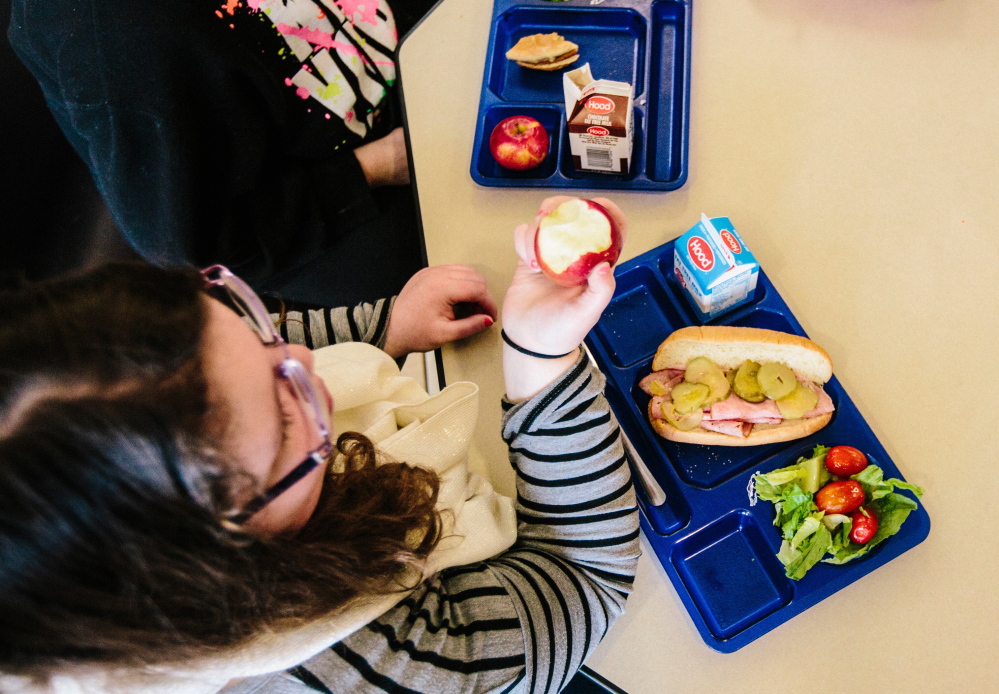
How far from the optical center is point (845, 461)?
980 mm

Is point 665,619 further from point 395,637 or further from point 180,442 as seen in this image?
point 180,442

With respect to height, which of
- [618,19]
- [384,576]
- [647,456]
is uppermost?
[618,19]

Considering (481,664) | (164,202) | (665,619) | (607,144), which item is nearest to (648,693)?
(665,619)

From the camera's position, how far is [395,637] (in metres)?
0.77

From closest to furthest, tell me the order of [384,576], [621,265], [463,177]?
[384,576] < [621,265] < [463,177]

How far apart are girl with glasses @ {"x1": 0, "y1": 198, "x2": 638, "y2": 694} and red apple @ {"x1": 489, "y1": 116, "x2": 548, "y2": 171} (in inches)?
11.4

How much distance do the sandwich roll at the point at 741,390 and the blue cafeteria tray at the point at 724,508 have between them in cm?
3

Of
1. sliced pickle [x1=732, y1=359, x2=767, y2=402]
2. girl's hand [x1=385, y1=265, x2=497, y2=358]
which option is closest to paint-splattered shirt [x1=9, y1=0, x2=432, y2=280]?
girl's hand [x1=385, y1=265, x2=497, y2=358]

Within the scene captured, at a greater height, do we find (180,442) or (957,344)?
(180,442)

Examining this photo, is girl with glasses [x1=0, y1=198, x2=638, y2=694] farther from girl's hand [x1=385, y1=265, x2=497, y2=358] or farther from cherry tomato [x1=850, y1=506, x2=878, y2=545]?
cherry tomato [x1=850, y1=506, x2=878, y2=545]

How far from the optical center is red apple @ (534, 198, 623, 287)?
95 centimetres

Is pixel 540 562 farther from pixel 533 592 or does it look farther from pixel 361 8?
pixel 361 8

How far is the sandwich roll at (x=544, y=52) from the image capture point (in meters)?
1.29

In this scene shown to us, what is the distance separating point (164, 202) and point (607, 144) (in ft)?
2.73
